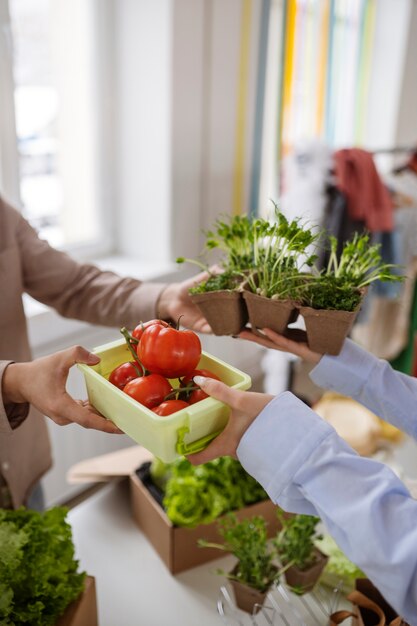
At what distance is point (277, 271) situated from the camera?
90 cm

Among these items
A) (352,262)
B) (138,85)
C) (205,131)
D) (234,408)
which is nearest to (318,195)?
(205,131)

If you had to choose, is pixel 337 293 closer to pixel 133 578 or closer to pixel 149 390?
pixel 149 390

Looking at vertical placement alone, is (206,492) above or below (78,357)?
below

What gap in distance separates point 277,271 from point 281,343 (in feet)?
0.44

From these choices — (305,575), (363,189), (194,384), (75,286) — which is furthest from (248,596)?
(363,189)

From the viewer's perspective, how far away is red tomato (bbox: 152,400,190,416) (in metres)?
0.65

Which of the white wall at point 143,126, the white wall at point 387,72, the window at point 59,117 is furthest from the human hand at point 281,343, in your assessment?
the white wall at point 387,72

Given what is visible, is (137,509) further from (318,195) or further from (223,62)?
(223,62)

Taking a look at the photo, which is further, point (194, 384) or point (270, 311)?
point (270, 311)

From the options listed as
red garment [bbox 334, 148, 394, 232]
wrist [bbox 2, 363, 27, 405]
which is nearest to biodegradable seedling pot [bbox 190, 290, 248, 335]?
wrist [bbox 2, 363, 27, 405]

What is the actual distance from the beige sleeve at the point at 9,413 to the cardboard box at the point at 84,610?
33 centimetres

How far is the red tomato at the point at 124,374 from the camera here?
718mm

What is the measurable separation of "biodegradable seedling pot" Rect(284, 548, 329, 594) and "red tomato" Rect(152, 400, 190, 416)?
513 millimetres

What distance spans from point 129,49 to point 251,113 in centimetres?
67
